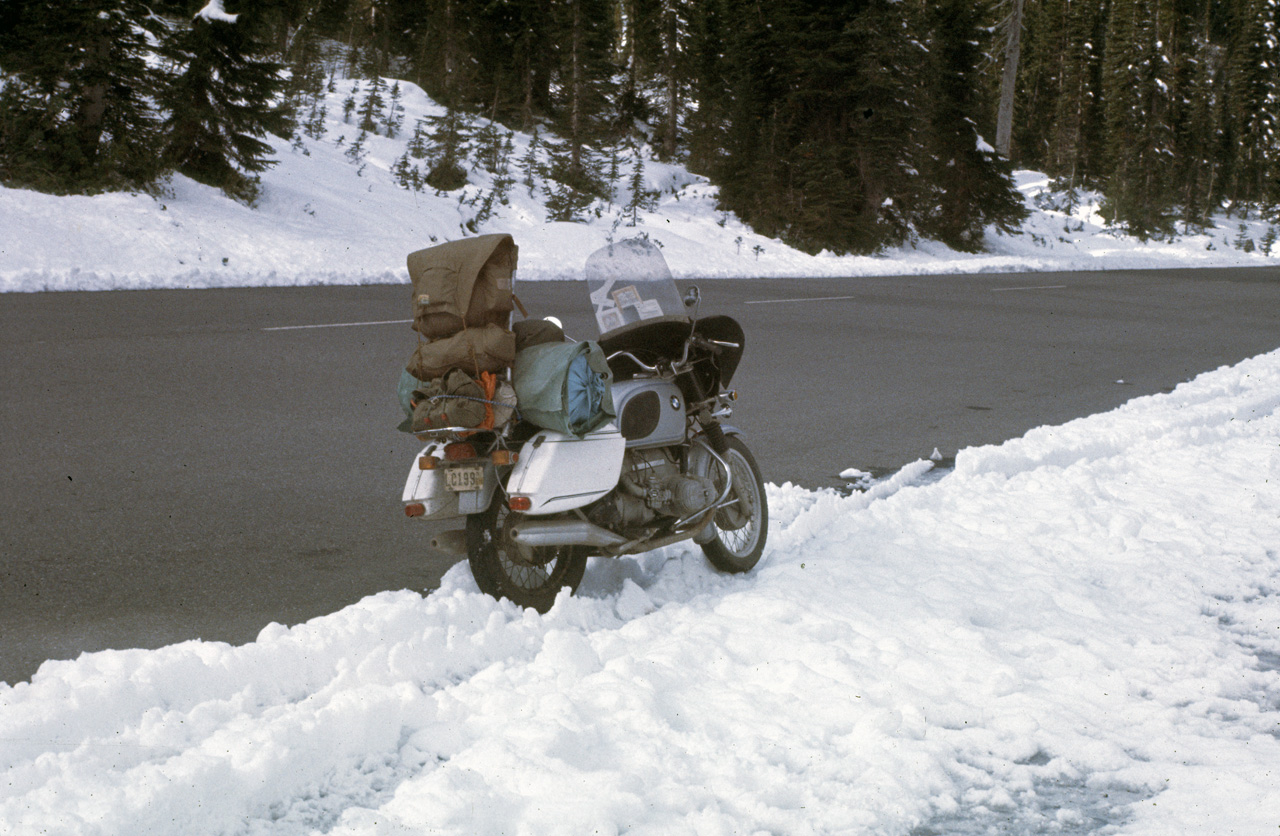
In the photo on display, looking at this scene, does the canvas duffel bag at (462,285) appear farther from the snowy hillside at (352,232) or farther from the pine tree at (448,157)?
Result: the pine tree at (448,157)

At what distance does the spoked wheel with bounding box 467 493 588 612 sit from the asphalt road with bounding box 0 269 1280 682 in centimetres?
63

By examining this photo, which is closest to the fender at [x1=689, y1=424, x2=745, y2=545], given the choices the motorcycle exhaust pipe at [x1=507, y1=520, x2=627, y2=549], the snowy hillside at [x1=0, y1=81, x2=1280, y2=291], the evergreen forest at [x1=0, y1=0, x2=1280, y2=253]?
the motorcycle exhaust pipe at [x1=507, y1=520, x2=627, y2=549]

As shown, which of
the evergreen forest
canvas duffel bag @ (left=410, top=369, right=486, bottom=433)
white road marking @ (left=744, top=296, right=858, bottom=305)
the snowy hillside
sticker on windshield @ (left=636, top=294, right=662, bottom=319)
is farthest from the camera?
the evergreen forest

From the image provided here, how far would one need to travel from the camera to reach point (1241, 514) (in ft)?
19.9

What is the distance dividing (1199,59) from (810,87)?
169ft

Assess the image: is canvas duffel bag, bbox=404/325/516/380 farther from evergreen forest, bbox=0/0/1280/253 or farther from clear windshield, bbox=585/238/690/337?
evergreen forest, bbox=0/0/1280/253

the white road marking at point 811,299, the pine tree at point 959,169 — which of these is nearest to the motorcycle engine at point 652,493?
the white road marking at point 811,299

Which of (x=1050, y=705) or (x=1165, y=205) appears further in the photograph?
(x=1165, y=205)

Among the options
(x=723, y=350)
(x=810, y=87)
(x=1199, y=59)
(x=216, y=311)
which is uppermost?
(x=1199, y=59)

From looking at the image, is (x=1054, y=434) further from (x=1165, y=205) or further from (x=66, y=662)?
(x=1165, y=205)

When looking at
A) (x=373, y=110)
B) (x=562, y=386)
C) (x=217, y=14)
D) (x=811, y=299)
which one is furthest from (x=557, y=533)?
(x=373, y=110)

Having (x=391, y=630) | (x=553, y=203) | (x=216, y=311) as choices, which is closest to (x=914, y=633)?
(x=391, y=630)

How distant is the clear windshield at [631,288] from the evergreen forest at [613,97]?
58.0 feet

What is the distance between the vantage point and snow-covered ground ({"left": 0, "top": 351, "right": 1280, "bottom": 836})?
289 centimetres
